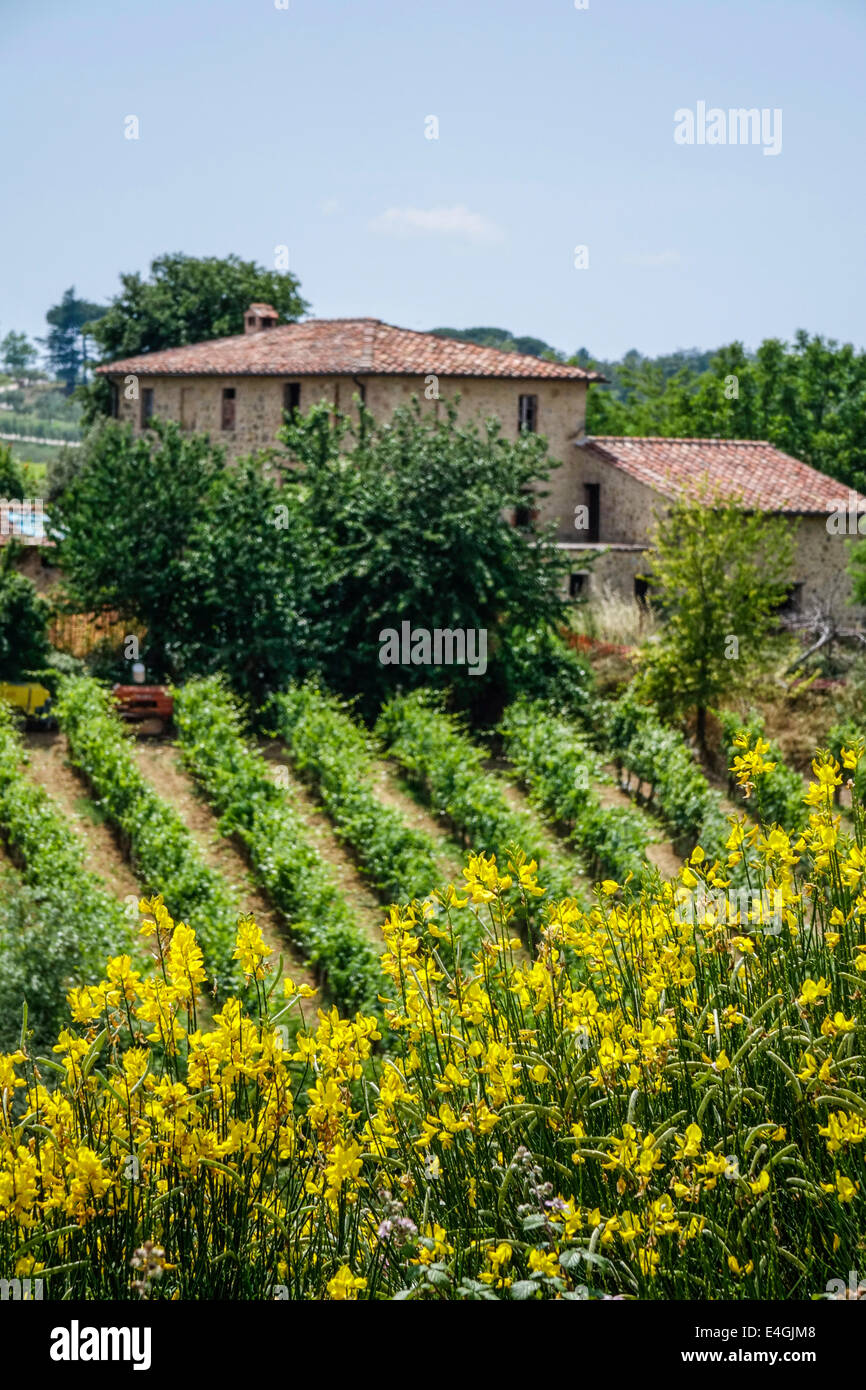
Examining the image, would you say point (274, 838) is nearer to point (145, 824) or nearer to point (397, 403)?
point (145, 824)

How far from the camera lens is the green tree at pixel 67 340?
13750 centimetres

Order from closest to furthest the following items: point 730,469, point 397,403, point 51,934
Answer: point 51,934
point 730,469
point 397,403

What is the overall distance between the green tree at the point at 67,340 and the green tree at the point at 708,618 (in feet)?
406

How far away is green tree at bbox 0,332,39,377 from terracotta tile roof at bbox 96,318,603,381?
355 feet

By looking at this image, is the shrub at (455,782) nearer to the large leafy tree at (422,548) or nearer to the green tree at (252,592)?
the large leafy tree at (422,548)

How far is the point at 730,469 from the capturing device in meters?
33.2

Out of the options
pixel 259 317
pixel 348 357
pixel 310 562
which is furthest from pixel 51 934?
pixel 259 317

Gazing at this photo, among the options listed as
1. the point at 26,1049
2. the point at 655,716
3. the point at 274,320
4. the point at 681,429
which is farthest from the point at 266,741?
the point at 681,429

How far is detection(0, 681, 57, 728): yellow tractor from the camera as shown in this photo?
20.9m

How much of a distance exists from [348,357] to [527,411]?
458 centimetres

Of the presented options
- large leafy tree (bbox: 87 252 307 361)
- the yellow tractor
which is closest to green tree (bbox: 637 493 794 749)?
the yellow tractor

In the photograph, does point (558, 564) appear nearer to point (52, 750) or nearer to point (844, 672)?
point (844, 672)

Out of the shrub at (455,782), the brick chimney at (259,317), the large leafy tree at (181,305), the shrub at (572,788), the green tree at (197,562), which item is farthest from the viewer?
the large leafy tree at (181,305)

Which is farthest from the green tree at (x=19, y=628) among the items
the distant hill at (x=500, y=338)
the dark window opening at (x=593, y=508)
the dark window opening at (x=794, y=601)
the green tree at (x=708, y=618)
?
the distant hill at (x=500, y=338)
